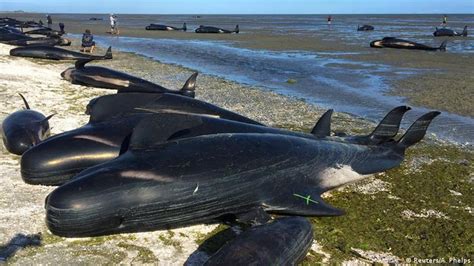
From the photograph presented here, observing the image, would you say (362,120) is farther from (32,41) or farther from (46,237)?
(32,41)

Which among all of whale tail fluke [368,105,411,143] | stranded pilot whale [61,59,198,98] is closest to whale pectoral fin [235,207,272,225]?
whale tail fluke [368,105,411,143]

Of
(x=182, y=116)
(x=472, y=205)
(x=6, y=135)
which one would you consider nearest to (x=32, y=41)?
(x=6, y=135)

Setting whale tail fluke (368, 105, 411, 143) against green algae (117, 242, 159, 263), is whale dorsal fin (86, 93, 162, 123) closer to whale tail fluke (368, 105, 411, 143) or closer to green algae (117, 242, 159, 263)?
green algae (117, 242, 159, 263)

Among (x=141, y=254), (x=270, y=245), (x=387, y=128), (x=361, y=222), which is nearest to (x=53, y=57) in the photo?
(x=387, y=128)

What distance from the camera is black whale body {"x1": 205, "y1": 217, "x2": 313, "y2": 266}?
3.76 meters

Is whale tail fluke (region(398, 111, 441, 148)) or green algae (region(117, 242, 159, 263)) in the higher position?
whale tail fluke (region(398, 111, 441, 148))

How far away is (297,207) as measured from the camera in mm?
5344

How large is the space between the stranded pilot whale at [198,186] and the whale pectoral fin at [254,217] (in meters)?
0.01

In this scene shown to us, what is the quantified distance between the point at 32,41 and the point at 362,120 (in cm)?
2187

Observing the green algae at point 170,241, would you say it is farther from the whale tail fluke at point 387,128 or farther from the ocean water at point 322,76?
the ocean water at point 322,76

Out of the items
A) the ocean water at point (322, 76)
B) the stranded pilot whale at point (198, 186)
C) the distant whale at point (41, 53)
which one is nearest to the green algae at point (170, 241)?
the stranded pilot whale at point (198, 186)

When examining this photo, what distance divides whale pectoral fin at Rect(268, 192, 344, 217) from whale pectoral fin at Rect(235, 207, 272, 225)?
243mm

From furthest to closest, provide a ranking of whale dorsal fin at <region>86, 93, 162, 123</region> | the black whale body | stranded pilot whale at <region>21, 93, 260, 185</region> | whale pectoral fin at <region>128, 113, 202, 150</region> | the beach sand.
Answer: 1. whale dorsal fin at <region>86, 93, 162, 123</region>
2. stranded pilot whale at <region>21, 93, 260, 185</region>
3. whale pectoral fin at <region>128, 113, 202, 150</region>
4. the beach sand
5. the black whale body

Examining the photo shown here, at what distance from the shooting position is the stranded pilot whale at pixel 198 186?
14.9ft
